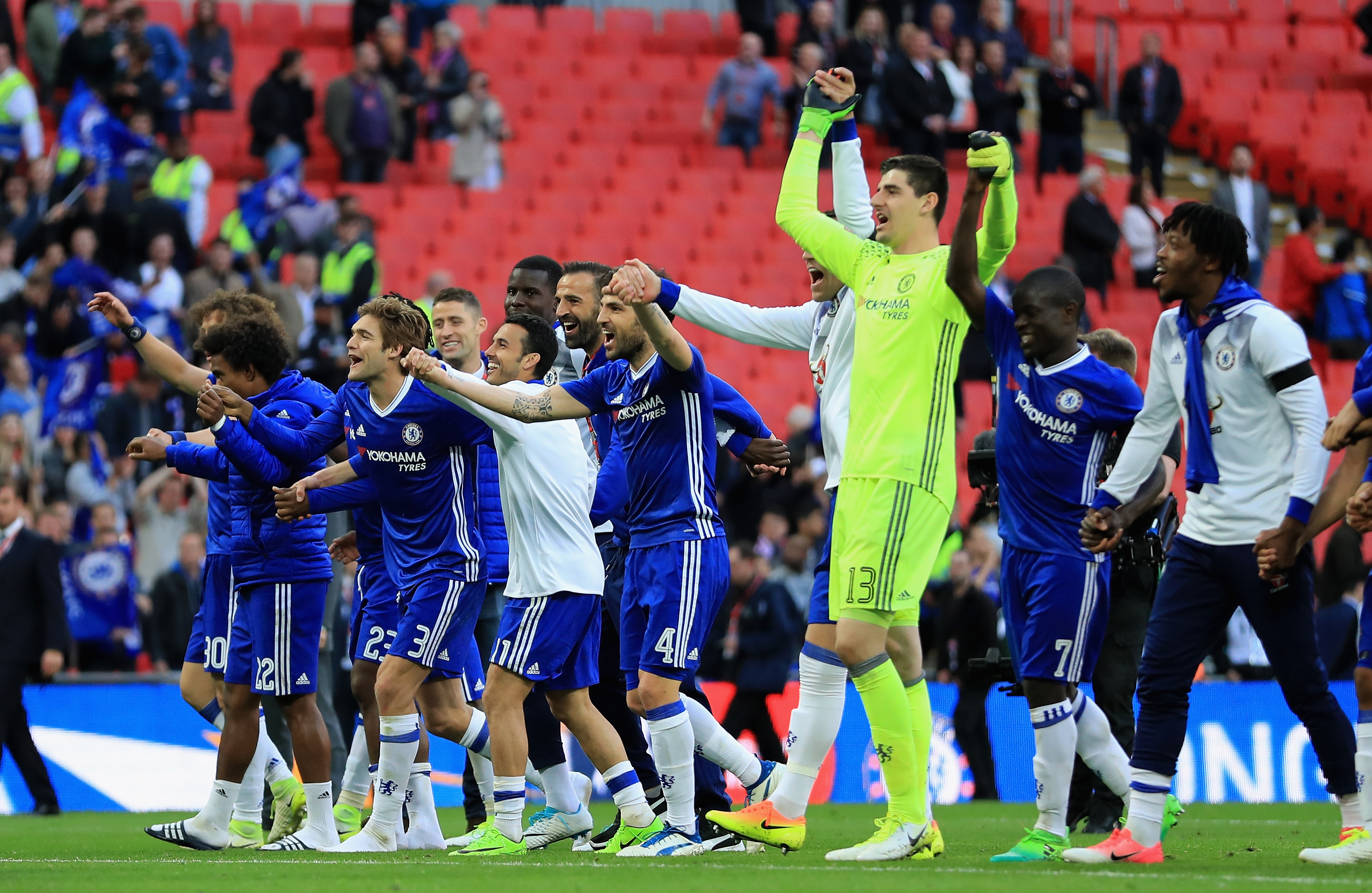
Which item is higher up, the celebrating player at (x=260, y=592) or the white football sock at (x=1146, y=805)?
the celebrating player at (x=260, y=592)

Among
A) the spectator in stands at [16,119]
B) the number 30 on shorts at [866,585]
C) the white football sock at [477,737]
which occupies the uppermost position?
the spectator in stands at [16,119]

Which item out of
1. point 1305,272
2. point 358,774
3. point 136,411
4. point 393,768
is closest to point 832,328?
point 393,768

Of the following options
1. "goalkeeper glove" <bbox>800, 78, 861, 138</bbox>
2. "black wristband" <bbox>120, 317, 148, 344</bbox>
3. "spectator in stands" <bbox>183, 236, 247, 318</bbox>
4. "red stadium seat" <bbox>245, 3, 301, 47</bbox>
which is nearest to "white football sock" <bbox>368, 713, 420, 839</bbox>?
"black wristband" <bbox>120, 317, 148, 344</bbox>

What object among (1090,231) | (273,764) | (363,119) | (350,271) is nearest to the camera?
(273,764)

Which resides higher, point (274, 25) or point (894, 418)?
point (274, 25)

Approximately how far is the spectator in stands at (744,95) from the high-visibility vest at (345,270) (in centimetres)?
644

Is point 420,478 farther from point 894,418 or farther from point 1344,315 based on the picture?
point 1344,315

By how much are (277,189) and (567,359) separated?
397 inches

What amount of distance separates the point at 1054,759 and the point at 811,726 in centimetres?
100

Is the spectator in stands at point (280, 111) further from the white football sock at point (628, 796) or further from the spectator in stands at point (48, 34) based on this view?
the white football sock at point (628, 796)

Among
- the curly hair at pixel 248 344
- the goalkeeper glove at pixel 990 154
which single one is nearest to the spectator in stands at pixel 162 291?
the curly hair at pixel 248 344

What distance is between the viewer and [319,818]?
835 cm

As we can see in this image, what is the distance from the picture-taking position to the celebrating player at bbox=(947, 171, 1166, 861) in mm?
7227

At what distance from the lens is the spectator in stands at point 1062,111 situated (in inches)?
858
